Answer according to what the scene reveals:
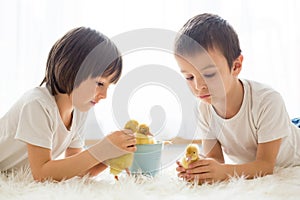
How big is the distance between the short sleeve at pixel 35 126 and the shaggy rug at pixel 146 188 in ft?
0.33

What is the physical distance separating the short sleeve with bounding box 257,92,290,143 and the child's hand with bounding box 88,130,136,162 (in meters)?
0.37

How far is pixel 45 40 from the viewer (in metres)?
2.03

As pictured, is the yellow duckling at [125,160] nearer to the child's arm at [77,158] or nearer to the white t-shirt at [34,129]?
the child's arm at [77,158]

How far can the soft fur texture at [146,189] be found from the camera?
842mm

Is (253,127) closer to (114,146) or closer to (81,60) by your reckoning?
(114,146)

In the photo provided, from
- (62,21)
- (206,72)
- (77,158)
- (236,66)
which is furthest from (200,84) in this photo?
(62,21)

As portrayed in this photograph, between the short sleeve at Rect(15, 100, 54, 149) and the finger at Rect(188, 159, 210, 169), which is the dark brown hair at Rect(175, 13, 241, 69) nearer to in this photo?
the finger at Rect(188, 159, 210, 169)

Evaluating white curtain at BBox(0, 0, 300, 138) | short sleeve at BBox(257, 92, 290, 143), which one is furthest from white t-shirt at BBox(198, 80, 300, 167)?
white curtain at BBox(0, 0, 300, 138)

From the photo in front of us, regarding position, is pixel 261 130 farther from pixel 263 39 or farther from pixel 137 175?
pixel 263 39

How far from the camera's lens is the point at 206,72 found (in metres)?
1.06

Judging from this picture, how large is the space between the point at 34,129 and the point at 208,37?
0.52 metres

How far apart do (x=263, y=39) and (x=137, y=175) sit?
1.32 meters

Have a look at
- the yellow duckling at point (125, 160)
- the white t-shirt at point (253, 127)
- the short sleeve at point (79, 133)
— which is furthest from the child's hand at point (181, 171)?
the short sleeve at point (79, 133)

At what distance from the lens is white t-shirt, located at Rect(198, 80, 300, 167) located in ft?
3.69
